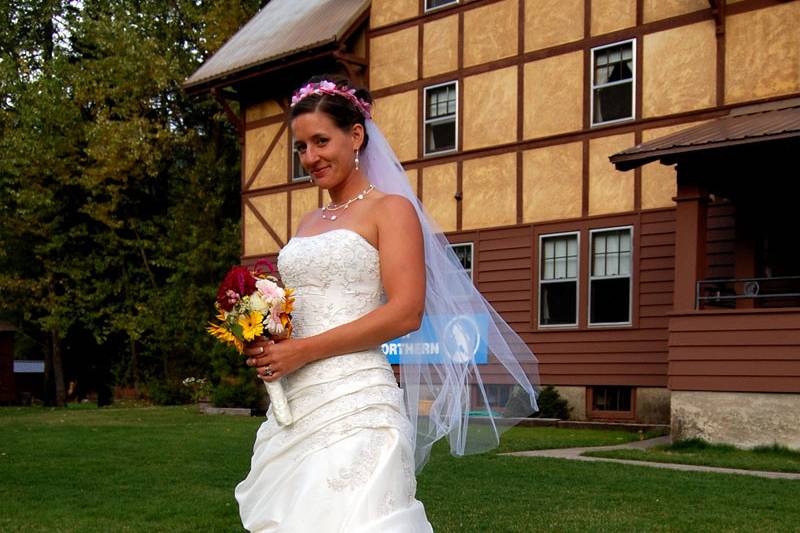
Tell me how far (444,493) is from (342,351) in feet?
21.2

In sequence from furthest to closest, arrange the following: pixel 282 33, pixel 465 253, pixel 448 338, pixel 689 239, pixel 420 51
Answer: pixel 282 33
pixel 420 51
pixel 465 253
pixel 689 239
pixel 448 338

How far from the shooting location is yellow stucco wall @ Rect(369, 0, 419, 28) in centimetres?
2241

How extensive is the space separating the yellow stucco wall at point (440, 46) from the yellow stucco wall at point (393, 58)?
27cm

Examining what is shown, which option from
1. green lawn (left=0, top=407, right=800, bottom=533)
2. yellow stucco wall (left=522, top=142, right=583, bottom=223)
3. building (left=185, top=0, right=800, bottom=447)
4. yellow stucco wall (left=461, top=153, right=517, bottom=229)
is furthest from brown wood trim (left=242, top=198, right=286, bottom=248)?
green lawn (left=0, top=407, right=800, bottom=533)

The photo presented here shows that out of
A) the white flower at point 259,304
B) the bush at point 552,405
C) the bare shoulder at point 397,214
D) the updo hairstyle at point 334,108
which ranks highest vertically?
the updo hairstyle at point 334,108

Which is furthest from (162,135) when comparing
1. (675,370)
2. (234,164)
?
(675,370)

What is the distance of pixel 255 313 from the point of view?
12.8 ft

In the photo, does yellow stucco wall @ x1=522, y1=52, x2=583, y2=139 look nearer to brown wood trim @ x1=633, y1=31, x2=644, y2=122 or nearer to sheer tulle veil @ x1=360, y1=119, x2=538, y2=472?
brown wood trim @ x1=633, y1=31, x2=644, y2=122

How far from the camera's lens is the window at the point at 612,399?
748 inches

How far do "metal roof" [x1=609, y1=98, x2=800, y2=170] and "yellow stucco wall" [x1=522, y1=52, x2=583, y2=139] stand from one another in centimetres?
351

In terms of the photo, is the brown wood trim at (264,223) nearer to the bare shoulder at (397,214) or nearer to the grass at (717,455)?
the grass at (717,455)

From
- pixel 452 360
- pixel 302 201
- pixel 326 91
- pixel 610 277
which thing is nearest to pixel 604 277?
pixel 610 277

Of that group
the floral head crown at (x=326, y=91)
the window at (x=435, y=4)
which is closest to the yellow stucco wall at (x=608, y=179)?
the window at (x=435, y=4)

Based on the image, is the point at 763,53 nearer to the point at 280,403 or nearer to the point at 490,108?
the point at 490,108
